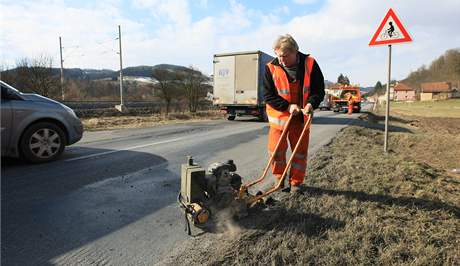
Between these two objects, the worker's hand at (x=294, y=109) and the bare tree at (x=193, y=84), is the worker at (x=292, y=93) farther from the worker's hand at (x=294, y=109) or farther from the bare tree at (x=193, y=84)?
the bare tree at (x=193, y=84)

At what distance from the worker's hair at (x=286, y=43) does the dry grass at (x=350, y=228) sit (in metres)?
1.67

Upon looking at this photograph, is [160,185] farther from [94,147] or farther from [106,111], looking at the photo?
[106,111]

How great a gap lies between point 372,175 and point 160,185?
3041 millimetres

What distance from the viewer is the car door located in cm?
511

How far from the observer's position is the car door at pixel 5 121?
16.8 ft

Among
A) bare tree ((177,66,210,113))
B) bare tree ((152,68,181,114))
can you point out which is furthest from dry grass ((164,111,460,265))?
bare tree ((152,68,181,114))

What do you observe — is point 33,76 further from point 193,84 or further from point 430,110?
point 430,110

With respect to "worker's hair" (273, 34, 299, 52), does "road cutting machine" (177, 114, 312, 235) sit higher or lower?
lower

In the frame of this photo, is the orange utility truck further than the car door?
Yes

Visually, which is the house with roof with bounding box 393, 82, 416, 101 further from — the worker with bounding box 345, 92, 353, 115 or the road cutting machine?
the road cutting machine

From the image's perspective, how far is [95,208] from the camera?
3.63m

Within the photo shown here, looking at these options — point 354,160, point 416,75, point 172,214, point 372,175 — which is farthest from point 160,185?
point 416,75

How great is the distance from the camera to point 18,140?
5.32 meters

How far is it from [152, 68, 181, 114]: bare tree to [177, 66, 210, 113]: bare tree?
545 mm
